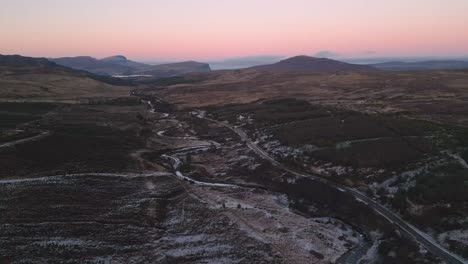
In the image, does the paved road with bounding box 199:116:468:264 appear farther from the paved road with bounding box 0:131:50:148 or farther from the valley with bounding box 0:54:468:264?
the paved road with bounding box 0:131:50:148

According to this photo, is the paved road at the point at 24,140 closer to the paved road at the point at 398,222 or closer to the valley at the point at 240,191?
the valley at the point at 240,191

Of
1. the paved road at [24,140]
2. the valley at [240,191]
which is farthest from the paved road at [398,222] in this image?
the paved road at [24,140]

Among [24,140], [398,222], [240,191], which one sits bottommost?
[240,191]

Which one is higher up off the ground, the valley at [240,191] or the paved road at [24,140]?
the paved road at [24,140]

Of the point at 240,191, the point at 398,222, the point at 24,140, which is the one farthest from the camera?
the point at 24,140

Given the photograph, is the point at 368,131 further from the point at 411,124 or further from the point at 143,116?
the point at 143,116

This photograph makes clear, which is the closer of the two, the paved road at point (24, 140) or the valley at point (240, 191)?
the valley at point (240, 191)

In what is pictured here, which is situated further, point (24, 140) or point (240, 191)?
point (24, 140)

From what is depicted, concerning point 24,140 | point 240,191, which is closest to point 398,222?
point 240,191

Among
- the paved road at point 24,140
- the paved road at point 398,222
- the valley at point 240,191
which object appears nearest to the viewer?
the paved road at point 398,222

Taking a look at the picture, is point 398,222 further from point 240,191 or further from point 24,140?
point 24,140

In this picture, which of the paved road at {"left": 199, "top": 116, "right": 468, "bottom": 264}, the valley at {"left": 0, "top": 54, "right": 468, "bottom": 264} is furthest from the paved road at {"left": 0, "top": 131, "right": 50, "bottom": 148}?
the paved road at {"left": 199, "top": 116, "right": 468, "bottom": 264}
